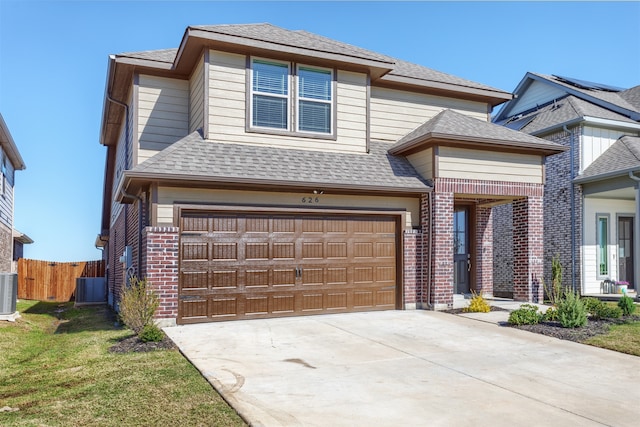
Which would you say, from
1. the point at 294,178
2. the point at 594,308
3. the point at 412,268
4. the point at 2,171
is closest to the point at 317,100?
the point at 294,178

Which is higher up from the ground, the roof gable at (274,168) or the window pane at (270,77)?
the window pane at (270,77)

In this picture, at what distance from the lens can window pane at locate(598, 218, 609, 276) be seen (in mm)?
16922

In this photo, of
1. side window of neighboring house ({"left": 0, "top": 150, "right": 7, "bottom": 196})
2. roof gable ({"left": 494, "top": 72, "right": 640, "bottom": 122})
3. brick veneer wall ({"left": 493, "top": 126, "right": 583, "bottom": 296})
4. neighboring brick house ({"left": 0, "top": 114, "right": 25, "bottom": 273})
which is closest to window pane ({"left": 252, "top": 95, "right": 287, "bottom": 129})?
neighboring brick house ({"left": 0, "top": 114, "right": 25, "bottom": 273})

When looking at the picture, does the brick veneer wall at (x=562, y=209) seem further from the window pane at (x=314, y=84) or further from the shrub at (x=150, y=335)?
the shrub at (x=150, y=335)

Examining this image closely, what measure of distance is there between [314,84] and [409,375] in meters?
7.89

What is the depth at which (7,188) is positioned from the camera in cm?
2055

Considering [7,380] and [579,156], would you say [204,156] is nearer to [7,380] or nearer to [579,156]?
[7,380]

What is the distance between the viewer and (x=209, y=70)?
37.0ft

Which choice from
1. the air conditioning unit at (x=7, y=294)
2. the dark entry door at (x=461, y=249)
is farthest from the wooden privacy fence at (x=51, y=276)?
the dark entry door at (x=461, y=249)

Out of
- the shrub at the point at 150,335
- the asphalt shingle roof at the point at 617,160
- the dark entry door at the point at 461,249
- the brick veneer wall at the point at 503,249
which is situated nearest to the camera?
the shrub at the point at 150,335

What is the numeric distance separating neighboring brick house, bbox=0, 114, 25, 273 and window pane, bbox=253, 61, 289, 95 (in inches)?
388

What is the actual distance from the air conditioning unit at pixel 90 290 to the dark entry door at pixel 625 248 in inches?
715

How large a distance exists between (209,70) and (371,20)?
5572 mm

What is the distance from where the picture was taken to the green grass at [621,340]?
8.06 meters
